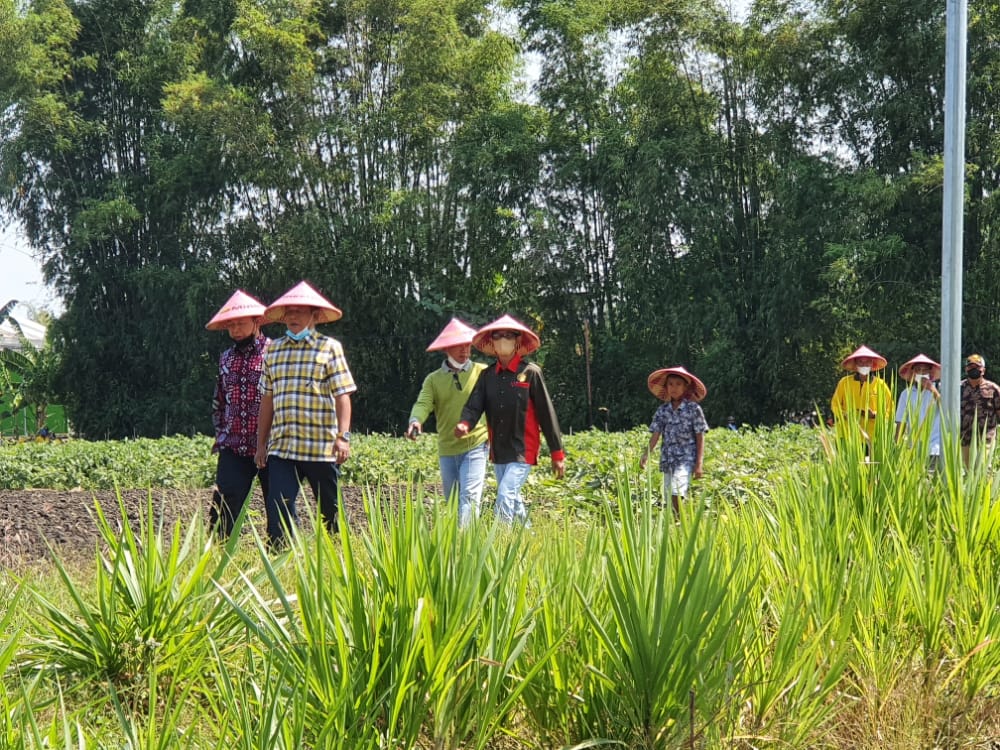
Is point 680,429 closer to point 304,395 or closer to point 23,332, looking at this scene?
point 304,395

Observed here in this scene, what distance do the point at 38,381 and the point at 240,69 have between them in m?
9.63

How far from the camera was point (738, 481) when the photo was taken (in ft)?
31.0

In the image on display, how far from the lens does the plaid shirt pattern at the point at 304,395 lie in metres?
5.74

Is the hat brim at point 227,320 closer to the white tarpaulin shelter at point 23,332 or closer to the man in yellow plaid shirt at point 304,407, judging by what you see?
the man in yellow plaid shirt at point 304,407

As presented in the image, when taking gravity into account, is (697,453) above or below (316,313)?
below

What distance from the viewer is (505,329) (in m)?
6.64

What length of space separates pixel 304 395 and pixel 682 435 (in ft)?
10.6

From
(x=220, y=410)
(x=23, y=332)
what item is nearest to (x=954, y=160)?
(x=220, y=410)

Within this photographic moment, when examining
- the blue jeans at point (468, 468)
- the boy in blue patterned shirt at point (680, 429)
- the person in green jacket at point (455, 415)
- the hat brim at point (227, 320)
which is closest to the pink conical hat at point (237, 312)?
the hat brim at point (227, 320)

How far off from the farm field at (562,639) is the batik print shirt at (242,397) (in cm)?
234

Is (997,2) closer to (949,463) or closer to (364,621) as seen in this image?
(949,463)

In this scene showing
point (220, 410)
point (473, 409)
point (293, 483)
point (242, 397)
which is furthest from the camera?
point (473, 409)

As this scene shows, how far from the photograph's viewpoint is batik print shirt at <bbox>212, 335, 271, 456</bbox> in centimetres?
612

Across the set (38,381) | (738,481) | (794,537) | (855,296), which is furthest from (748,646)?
(38,381)
